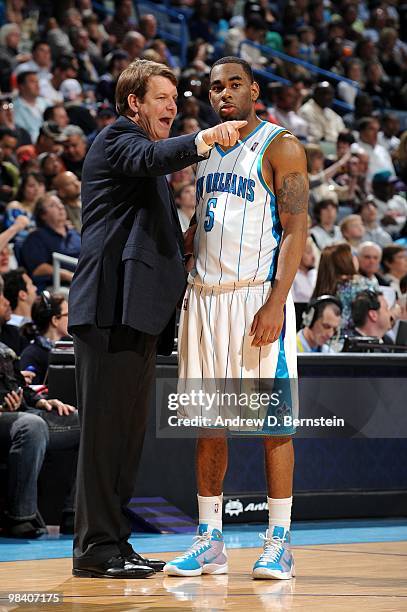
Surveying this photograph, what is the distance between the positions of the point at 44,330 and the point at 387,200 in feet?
23.7

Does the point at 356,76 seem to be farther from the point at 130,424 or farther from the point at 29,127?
the point at 130,424

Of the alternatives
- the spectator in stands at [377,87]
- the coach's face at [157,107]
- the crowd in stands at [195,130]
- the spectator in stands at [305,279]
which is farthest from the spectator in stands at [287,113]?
the coach's face at [157,107]

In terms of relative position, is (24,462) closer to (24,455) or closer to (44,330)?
(24,455)

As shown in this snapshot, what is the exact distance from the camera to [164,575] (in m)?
4.34

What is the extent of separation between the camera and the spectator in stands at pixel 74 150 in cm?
1035

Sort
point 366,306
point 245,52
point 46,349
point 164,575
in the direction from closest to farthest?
1. point 164,575
2. point 46,349
3. point 366,306
4. point 245,52

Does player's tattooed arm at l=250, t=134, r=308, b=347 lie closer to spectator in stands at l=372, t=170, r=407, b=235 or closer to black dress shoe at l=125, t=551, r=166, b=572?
black dress shoe at l=125, t=551, r=166, b=572

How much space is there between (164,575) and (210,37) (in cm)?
1228

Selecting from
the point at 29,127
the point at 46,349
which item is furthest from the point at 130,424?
the point at 29,127

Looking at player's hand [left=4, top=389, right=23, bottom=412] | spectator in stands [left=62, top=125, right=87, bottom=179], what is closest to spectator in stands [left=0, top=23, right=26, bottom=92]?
spectator in stands [left=62, top=125, right=87, bottom=179]

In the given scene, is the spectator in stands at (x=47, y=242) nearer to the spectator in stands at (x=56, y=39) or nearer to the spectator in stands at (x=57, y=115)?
the spectator in stands at (x=57, y=115)

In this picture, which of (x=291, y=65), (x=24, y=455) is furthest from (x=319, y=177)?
(x=24, y=455)

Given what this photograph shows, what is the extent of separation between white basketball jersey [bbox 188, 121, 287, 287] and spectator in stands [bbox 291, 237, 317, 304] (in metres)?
4.48

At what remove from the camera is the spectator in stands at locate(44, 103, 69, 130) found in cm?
1080
